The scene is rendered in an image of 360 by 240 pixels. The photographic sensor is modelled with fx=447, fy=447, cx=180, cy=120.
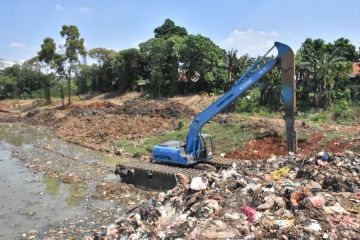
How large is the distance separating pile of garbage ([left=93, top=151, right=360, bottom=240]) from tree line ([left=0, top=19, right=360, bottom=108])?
15.6m

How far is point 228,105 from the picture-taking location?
13398 millimetres

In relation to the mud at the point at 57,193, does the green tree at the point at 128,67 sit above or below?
above

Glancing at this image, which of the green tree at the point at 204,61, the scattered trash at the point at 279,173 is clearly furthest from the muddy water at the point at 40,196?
the green tree at the point at 204,61

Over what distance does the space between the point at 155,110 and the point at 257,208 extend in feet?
66.5

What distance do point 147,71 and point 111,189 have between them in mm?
25898

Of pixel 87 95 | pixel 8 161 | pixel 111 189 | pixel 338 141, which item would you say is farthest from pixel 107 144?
pixel 87 95

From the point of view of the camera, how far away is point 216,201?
8516 mm

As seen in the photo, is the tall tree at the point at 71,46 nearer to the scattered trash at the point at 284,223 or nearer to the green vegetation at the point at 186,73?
the green vegetation at the point at 186,73

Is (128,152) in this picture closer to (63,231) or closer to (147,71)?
(63,231)

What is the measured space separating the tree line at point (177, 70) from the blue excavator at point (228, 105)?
12872 millimetres

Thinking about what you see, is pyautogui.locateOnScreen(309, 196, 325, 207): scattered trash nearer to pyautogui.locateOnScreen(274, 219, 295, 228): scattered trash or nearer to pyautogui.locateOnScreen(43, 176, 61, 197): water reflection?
pyautogui.locateOnScreen(274, 219, 295, 228): scattered trash

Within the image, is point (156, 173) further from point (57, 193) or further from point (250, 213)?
point (250, 213)

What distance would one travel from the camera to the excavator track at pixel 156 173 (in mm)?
13195

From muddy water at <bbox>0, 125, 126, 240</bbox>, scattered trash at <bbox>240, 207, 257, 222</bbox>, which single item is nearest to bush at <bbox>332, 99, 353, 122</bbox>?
muddy water at <bbox>0, 125, 126, 240</bbox>
